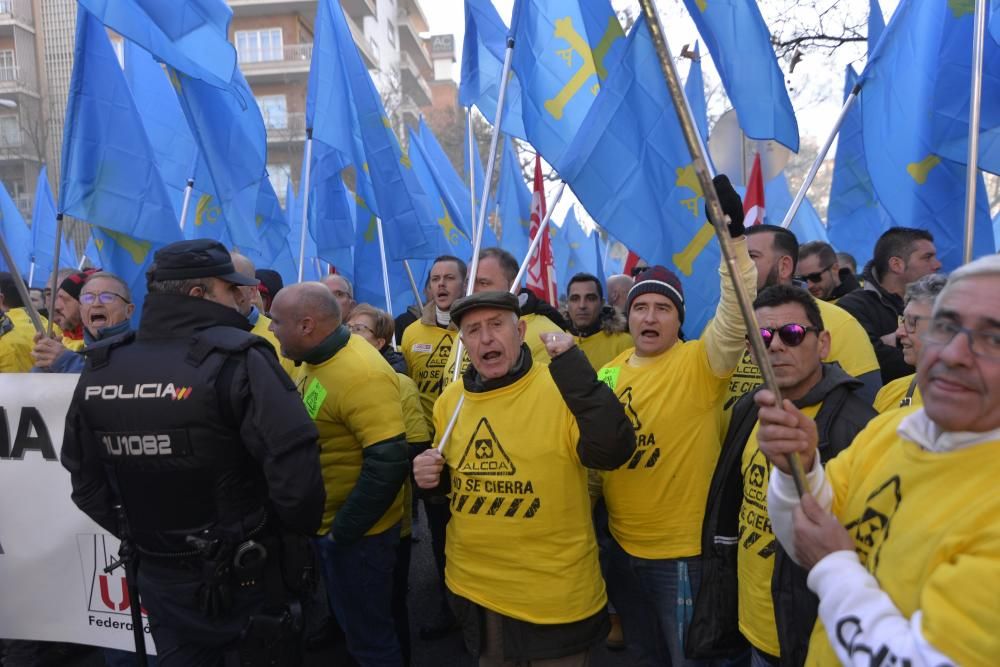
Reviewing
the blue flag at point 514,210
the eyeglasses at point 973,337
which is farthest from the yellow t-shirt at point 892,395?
the blue flag at point 514,210

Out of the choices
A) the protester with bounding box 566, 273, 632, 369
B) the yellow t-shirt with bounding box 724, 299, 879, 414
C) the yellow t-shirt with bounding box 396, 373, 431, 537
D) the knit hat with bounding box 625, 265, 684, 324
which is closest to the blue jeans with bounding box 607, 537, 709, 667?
the yellow t-shirt with bounding box 724, 299, 879, 414

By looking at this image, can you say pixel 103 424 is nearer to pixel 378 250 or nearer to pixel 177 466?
pixel 177 466

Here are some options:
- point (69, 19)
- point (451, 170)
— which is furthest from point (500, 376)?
point (69, 19)

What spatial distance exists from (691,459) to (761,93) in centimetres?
236

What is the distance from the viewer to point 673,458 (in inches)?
117

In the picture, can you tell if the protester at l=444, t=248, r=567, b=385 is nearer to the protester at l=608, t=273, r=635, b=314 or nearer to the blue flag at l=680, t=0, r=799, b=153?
the blue flag at l=680, t=0, r=799, b=153

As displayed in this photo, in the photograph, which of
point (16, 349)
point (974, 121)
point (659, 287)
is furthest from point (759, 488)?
point (16, 349)

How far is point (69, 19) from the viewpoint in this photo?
33.1m

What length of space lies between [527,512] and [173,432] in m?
1.25

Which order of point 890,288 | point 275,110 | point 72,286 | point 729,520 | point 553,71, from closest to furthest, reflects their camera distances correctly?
point 729,520 < point 890,288 < point 553,71 < point 72,286 < point 275,110

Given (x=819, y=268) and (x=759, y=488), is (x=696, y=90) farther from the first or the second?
(x=759, y=488)

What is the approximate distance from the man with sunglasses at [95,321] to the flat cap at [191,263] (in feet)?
4.57

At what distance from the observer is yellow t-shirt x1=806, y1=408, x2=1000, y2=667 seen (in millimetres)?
1155

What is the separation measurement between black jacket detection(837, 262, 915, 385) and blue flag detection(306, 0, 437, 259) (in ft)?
11.5
